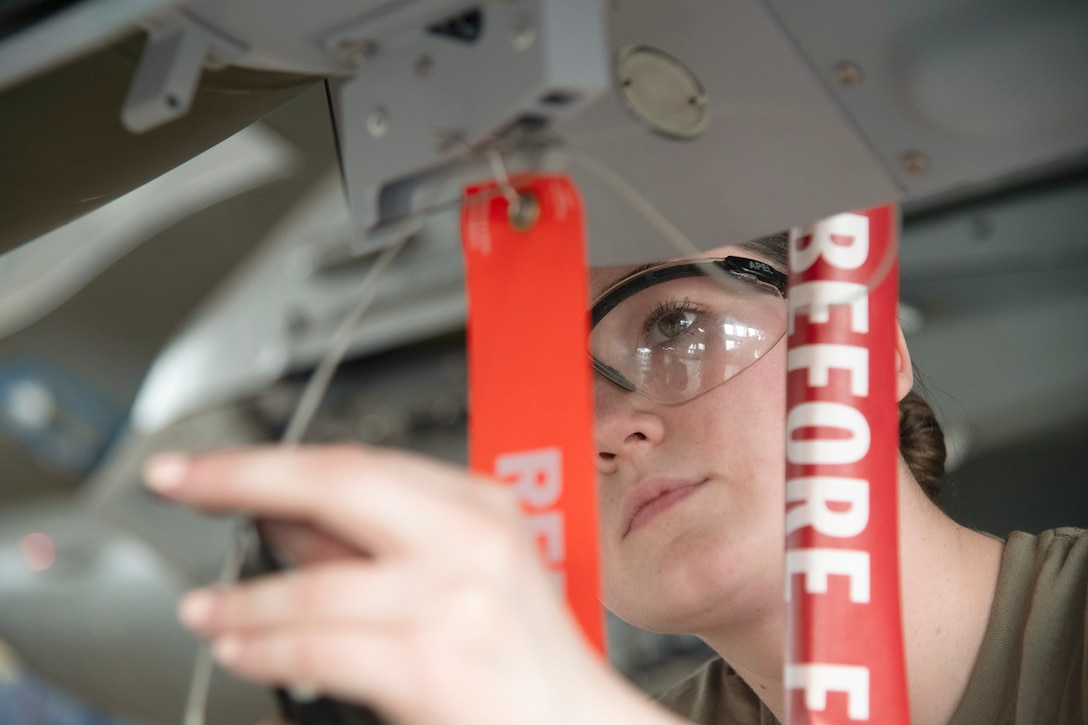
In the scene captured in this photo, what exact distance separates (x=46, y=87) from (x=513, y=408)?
34cm

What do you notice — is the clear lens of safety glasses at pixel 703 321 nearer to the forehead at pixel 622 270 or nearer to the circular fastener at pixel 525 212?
the forehead at pixel 622 270

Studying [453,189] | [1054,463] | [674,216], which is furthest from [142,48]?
[1054,463]

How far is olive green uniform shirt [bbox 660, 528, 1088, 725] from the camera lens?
2.80ft

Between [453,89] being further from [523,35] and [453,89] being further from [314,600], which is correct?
[314,600]

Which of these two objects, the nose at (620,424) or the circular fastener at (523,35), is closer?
the circular fastener at (523,35)

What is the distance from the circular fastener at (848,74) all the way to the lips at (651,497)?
48 cm

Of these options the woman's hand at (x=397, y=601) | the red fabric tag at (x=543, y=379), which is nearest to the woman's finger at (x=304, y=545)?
the woman's hand at (x=397, y=601)

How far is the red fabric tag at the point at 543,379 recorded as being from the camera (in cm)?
48

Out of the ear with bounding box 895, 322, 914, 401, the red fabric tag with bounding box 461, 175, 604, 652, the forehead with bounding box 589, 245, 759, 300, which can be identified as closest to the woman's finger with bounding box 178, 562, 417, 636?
the red fabric tag with bounding box 461, 175, 604, 652

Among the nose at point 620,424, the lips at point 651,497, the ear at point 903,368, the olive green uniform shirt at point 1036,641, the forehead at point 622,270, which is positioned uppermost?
the forehead at point 622,270

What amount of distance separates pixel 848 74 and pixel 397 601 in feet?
1.35

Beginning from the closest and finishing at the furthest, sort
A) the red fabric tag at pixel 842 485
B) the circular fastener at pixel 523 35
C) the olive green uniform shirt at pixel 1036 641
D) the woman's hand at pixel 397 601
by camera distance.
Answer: the woman's hand at pixel 397 601 → the circular fastener at pixel 523 35 → the red fabric tag at pixel 842 485 → the olive green uniform shirt at pixel 1036 641

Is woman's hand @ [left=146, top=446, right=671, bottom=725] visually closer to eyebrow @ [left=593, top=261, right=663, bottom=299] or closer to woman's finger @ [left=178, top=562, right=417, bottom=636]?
woman's finger @ [left=178, top=562, right=417, bottom=636]

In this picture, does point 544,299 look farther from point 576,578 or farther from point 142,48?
point 142,48
